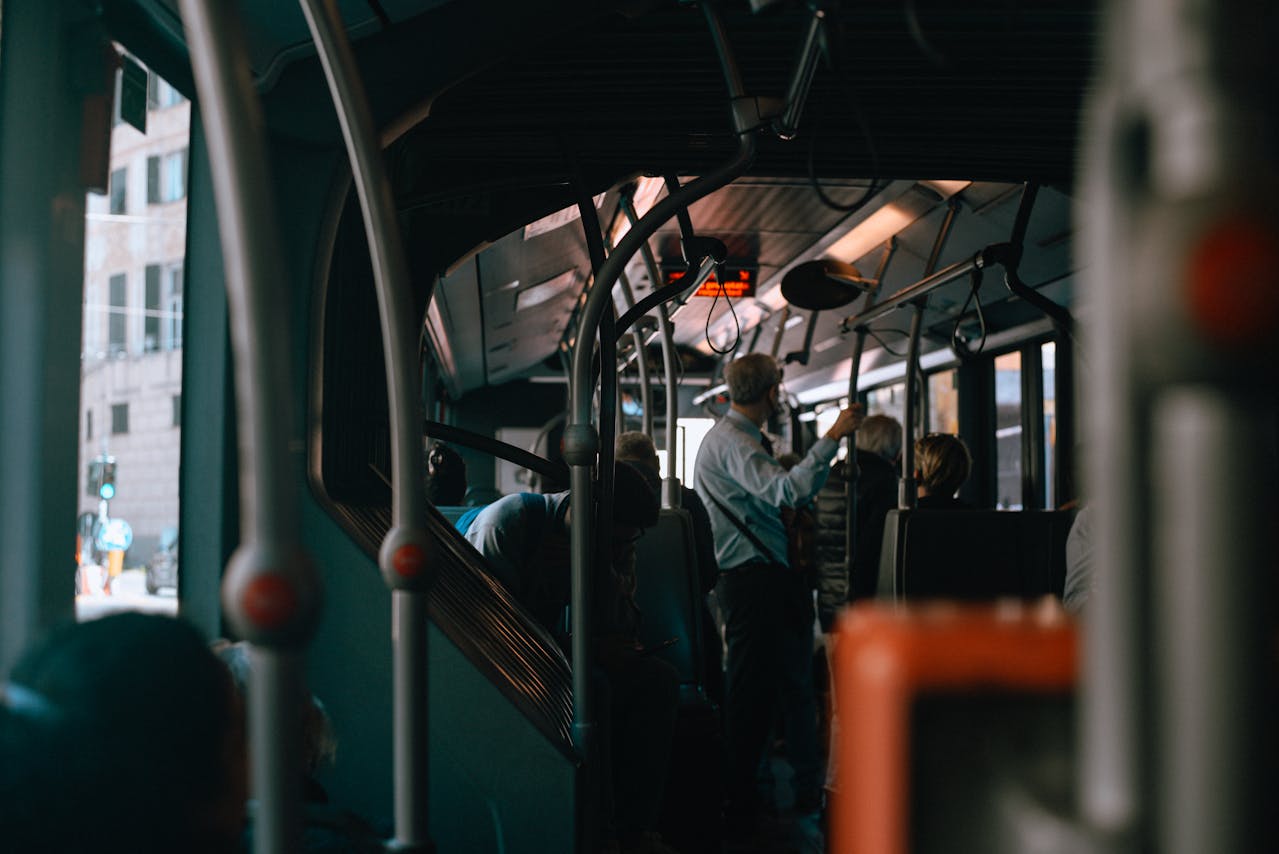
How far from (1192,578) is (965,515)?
2945 mm

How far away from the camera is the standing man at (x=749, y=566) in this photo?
12.6 feet

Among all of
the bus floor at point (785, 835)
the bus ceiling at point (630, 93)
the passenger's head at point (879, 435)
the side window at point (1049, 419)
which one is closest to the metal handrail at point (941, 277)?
the bus ceiling at point (630, 93)

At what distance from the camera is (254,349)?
0.71 metres

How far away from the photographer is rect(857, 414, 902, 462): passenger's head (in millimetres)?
4703

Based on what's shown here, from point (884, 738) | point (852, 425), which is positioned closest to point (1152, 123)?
point (884, 738)

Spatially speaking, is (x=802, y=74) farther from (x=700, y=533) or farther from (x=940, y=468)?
(x=700, y=533)

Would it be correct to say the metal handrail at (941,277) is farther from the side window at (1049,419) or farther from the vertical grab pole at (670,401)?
the side window at (1049,419)

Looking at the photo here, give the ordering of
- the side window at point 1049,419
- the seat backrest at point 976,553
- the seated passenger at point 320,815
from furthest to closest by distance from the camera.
Answer: 1. the side window at point 1049,419
2. the seat backrest at point 976,553
3. the seated passenger at point 320,815

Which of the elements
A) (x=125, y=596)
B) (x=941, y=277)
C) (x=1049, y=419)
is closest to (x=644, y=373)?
(x=941, y=277)

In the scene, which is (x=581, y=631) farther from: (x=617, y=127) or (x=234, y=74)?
(x=234, y=74)

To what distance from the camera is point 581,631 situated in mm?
2186

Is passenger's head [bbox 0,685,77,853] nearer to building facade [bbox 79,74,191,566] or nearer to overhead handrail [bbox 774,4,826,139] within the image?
building facade [bbox 79,74,191,566]

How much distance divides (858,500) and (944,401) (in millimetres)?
2561

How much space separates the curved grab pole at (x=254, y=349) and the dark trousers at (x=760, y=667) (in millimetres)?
3278
